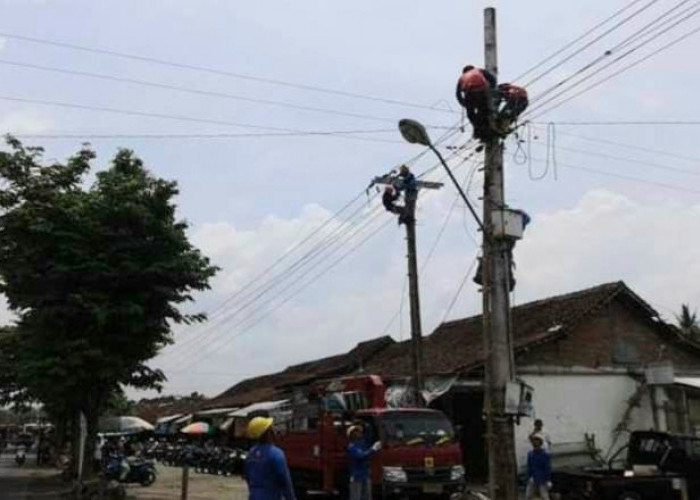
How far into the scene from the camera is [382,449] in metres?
18.0

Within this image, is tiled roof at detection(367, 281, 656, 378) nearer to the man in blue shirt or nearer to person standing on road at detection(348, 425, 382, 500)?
the man in blue shirt

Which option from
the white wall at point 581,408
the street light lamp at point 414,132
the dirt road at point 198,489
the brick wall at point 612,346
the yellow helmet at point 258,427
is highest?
the street light lamp at point 414,132

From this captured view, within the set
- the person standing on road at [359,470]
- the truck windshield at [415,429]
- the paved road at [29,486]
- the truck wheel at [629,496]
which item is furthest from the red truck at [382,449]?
the paved road at [29,486]

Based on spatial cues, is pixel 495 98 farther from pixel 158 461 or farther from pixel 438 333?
pixel 158 461

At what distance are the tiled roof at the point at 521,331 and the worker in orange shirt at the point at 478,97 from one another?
11163 mm

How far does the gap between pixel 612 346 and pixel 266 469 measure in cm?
2157

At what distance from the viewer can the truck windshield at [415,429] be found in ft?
60.0

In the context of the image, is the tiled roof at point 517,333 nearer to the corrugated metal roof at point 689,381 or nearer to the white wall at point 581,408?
the white wall at point 581,408

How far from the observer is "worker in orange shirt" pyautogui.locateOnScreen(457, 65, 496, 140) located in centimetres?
1478

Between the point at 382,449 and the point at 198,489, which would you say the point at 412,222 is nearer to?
the point at 382,449

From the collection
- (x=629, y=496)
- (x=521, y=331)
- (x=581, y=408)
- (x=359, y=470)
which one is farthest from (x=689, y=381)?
(x=359, y=470)

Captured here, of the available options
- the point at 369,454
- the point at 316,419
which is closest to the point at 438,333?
the point at 316,419

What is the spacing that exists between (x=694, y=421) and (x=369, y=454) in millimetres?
15990

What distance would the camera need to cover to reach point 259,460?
8.21 m
